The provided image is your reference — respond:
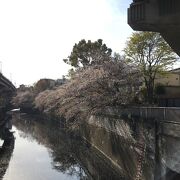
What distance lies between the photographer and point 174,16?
47.6 feet

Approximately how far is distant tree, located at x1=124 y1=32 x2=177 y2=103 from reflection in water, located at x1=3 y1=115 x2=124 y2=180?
9.91m

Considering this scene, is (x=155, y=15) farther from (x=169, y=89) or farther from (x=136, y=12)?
(x=169, y=89)

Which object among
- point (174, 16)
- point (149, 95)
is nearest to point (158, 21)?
point (174, 16)

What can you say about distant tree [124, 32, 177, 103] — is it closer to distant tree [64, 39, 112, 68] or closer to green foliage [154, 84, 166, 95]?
green foliage [154, 84, 166, 95]

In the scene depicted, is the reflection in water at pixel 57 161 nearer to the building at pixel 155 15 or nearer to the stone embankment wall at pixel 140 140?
the stone embankment wall at pixel 140 140

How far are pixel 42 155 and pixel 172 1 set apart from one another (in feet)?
91.4

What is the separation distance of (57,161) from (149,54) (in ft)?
49.4

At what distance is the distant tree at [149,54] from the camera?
1517 inches

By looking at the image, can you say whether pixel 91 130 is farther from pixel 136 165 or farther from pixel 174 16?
pixel 174 16

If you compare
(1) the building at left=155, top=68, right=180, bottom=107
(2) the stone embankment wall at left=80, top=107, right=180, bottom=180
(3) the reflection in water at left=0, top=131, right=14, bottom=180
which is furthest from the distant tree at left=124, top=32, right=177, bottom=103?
(3) the reflection in water at left=0, top=131, right=14, bottom=180

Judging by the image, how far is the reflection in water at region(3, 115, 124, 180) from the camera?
28766 mm

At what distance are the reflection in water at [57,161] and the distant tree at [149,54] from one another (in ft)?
32.5

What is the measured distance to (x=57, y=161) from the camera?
35344 millimetres

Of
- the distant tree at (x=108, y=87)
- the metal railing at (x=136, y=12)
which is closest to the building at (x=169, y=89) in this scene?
the distant tree at (x=108, y=87)
